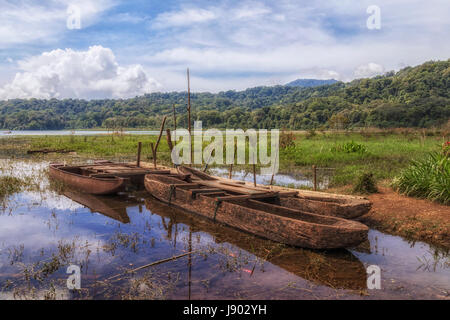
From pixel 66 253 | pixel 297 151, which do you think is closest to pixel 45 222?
pixel 66 253

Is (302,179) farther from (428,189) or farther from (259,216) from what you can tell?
(259,216)

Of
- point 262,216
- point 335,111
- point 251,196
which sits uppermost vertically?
point 335,111

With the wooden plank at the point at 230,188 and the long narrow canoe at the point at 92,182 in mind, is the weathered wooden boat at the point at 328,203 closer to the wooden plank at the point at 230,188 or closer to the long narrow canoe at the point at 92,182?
the wooden plank at the point at 230,188

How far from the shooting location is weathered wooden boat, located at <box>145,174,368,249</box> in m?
5.17

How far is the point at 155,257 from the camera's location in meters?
5.57

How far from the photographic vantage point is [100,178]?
10055 millimetres

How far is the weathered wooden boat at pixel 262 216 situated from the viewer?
204 inches

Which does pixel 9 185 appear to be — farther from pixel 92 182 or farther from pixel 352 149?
pixel 352 149

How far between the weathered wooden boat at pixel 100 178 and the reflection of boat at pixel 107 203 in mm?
219

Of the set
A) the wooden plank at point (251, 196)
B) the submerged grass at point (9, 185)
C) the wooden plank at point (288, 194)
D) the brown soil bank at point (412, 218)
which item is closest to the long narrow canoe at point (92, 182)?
the submerged grass at point (9, 185)

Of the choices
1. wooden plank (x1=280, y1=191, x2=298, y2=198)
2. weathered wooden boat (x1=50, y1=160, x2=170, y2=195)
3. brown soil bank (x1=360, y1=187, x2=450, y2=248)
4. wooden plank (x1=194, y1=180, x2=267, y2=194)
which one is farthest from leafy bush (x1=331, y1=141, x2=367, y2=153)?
wooden plank (x1=280, y1=191, x2=298, y2=198)

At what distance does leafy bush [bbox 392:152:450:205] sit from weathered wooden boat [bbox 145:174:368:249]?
11.3ft

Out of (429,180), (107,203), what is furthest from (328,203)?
(107,203)

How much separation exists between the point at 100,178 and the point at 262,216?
19.8 ft
